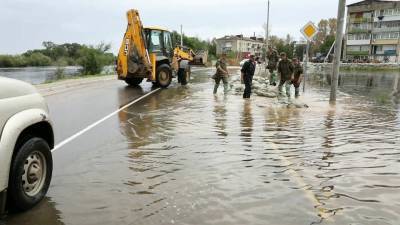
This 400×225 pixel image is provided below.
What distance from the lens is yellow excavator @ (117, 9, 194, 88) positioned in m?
19.3

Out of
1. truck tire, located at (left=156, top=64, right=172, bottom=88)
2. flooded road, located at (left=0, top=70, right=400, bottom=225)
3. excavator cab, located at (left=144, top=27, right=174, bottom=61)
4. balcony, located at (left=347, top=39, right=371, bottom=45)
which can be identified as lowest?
flooded road, located at (left=0, top=70, right=400, bottom=225)

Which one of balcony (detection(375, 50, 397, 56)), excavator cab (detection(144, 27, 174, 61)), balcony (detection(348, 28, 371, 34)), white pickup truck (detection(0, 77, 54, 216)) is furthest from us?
balcony (detection(348, 28, 371, 34))

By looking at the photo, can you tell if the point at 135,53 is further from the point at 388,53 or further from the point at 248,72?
the point at 388,53

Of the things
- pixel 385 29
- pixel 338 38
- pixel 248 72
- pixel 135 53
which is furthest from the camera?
pixel 385 29

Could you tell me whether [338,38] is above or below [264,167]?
above

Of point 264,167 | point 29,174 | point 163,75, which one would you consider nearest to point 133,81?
point 163,75

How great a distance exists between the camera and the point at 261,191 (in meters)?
5.25

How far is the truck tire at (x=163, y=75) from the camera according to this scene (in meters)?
20.5

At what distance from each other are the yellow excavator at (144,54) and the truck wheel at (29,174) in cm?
1489

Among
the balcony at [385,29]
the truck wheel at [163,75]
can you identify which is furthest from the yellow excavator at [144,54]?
the balcony at [385,29]

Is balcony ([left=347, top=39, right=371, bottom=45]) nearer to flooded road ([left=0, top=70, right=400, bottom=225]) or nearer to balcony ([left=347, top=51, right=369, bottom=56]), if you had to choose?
balcony ([left=347, top=51, right=369, bottom=56])

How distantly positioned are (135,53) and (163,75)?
1.84 meters

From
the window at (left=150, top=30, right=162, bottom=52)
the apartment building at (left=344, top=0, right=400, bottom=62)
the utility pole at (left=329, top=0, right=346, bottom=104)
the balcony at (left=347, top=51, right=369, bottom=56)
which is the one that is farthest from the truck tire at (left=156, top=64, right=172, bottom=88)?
the balcony at (left=347, top=51, right=369, bottom=56)

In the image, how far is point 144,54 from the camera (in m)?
19.6
